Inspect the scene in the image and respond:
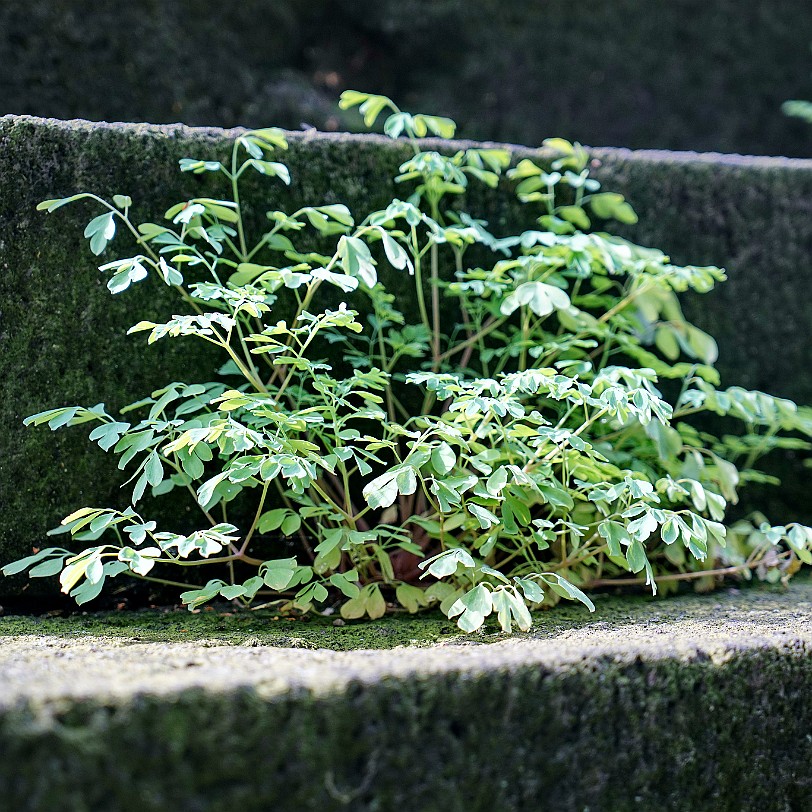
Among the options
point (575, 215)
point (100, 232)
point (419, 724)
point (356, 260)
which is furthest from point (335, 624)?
point (575, 215)

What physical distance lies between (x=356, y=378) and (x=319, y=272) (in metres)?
0.25

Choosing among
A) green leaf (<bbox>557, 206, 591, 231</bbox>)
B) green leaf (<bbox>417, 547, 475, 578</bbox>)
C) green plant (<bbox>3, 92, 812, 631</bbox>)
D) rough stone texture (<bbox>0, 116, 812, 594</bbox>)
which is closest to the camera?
green leaf (<bbox>417, 547, 475, 578</bbox>)

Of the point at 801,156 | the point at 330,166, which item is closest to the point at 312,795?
the point at 330,166

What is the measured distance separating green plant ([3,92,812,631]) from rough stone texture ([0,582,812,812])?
0.80 ft

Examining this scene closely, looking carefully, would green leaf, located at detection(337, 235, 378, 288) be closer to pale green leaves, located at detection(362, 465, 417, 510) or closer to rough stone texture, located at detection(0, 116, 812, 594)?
pale green leaves, located at detection(362, 465, 417, 510)

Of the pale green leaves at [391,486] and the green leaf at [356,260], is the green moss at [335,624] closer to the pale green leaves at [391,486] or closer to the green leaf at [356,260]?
the pale green leaves at [391,486]

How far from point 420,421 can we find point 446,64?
343cm

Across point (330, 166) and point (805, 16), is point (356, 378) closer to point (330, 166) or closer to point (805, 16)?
point (330, 166)

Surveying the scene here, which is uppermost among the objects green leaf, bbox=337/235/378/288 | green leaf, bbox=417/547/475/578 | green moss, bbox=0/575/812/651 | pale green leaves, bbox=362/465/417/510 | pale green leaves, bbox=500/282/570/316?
green leaf, bbox=337/235/378/288

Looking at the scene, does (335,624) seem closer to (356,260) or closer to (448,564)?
(448,564)

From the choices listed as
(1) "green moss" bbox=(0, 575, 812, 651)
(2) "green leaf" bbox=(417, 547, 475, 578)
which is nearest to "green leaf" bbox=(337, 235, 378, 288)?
(2) "green leaf" bbox=(417, 547, 475, 578)

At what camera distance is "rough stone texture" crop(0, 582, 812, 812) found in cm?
97

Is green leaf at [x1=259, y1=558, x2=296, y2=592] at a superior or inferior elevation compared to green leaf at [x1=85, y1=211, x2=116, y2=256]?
inferior

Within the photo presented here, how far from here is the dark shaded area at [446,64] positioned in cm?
330
